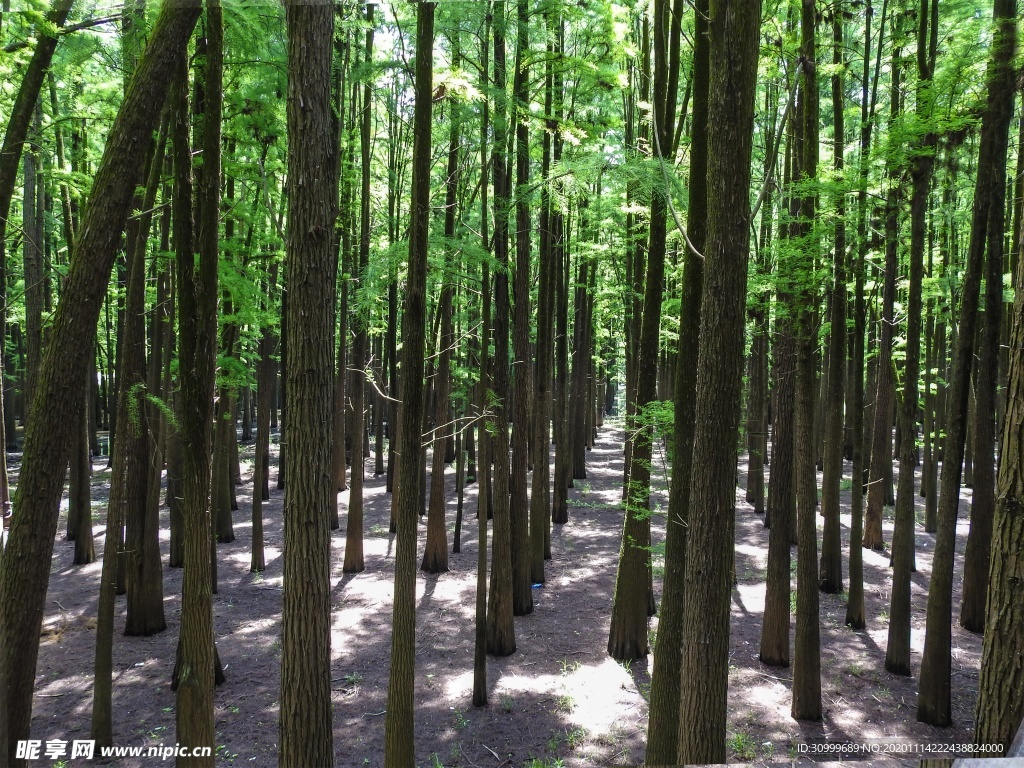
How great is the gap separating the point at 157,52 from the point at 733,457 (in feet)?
14.9

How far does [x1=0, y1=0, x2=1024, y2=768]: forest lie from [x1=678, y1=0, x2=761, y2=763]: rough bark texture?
23 millimetres

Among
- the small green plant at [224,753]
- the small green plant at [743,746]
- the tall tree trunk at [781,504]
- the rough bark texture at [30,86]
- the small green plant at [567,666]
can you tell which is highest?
the rough bark texture at [30,86]

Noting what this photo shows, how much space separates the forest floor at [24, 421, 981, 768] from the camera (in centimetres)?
776

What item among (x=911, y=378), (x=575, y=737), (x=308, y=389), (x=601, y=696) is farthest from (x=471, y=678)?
(x=911, y=378)

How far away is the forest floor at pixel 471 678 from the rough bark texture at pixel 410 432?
140 cm

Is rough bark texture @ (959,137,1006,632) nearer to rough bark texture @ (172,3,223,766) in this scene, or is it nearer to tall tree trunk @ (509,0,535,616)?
tall tree trunk @ (509,0,535,616)

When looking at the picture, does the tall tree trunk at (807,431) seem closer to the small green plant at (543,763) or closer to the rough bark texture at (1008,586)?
the small green plant at (543,763)

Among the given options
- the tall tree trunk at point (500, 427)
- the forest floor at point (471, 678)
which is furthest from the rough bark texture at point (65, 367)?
the tall tree trunk at point (500, 427)

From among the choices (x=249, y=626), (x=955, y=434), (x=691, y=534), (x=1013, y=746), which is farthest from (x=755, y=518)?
(x=1013, y=746)

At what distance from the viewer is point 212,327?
5.28 meters

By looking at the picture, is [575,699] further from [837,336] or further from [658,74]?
[658,74]

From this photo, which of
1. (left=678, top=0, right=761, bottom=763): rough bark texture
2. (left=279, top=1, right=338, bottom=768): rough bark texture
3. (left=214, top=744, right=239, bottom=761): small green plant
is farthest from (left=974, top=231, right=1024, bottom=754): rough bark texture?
(left=214, top=744, right=239, bottom=761): small green plant

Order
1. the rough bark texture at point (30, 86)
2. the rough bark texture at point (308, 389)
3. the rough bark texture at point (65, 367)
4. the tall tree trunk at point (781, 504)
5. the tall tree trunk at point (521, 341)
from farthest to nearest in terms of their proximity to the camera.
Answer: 1. the tall tree trunk at point (521, 341)
2. the tall tree trunk at point (781, 504)
3. the rough bark texture at point (30, 86)
4. the rough bark texture at point (308, 389)
5. the rough bark texture at point (65, 367)

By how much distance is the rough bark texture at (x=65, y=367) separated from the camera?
376 cm
